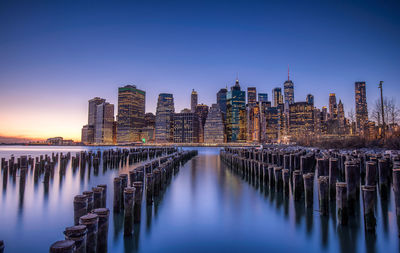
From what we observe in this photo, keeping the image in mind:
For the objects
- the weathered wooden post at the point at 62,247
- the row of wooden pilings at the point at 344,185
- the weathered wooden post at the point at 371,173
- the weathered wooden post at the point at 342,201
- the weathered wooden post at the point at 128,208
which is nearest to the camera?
the weathered wooden post at the point at 62,247

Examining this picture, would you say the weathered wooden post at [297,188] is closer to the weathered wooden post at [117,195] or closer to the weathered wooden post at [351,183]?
the weathered wooden post at [351,183]

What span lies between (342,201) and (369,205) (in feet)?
2.48

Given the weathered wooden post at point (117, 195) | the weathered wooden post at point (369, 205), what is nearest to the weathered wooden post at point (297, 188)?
the weathered wooden post at point (369, 205)

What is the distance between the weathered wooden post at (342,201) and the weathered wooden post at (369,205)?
581 millimetres

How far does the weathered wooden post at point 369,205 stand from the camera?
6859 millimetres

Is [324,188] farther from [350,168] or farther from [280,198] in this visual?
[280,198]

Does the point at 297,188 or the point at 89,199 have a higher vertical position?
the point at 89,199

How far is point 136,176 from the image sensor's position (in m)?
11.6

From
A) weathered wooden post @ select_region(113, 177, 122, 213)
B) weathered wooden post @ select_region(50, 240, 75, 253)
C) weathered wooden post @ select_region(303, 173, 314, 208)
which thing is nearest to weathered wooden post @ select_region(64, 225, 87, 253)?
weathered wooden post @ select_region(50, 240, 75, 253)

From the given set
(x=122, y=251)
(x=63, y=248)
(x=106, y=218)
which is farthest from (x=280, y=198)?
(x=63, y=248)

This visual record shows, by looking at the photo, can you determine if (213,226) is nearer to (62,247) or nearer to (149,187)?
(149,187)

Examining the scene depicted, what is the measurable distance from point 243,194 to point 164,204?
5.04 metres

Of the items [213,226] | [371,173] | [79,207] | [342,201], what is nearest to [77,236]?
[79,207]

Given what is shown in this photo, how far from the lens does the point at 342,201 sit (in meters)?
7.57
